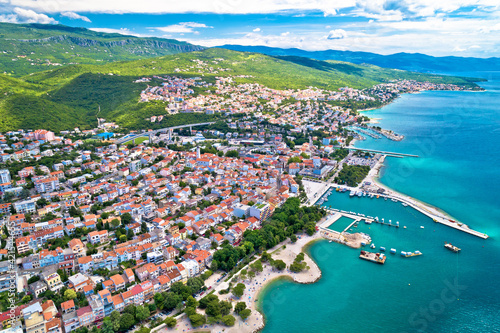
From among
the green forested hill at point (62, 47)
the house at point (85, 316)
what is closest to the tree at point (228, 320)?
the house at point (85, 316)

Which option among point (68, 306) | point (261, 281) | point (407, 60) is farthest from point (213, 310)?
point (407, 60)

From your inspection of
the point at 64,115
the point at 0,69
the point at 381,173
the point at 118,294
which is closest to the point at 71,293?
the point at 118,294

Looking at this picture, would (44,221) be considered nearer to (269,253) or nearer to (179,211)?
(179,211)

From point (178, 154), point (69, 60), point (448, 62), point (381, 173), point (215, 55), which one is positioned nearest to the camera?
point (381, 173)

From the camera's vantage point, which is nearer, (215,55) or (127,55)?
(215,55)

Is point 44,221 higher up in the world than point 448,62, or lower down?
lower down

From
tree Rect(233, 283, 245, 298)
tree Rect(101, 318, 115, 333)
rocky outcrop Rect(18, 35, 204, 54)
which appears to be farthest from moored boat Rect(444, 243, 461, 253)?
rocky outcrop Rect(18, 35, 204, 54)

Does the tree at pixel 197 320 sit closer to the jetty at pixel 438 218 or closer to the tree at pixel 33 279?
the tree at pixel 33 279

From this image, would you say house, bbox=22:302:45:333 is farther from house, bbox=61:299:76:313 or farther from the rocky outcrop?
the rocky outcrop
